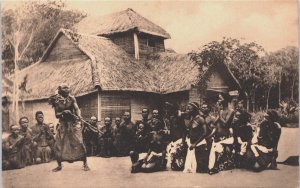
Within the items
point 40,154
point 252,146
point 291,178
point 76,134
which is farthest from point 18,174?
point 291,178

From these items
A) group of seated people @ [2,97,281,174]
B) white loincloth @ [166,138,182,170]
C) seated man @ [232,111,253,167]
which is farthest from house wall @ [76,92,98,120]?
seated man @ [232,111,253,167]

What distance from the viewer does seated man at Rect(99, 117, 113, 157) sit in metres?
5.93

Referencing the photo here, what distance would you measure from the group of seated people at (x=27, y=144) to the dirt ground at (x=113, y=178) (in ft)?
0.34

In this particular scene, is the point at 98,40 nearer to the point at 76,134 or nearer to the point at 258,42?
the point at 76,134

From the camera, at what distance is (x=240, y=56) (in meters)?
6.22

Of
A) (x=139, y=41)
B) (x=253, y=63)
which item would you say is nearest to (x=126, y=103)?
(x=139, y=41)

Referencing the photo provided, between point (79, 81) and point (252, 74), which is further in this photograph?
point (252, 74)

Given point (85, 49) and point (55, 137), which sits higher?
point (85, 49)

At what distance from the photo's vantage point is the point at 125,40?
6285mm

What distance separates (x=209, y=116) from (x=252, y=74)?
0.94m

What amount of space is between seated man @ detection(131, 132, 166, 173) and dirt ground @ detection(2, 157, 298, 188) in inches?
3.3

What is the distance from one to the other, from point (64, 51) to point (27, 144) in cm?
142

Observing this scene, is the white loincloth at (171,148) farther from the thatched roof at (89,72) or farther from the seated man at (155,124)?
the thatched roof at (89,72)

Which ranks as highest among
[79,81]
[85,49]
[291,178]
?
[85,49]
